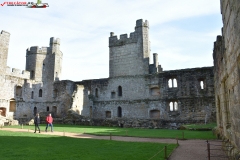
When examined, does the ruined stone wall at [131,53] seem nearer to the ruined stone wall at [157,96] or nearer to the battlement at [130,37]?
the battlement at [130,37]

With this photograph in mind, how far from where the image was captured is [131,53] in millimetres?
27922

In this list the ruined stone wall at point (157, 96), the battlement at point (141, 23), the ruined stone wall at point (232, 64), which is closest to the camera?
the ruined stone wall at point (232, 64)

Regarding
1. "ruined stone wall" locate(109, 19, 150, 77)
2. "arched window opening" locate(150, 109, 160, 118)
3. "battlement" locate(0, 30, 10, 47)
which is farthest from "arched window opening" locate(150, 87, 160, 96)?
"battlement" locate(0, 30, 10, 47)

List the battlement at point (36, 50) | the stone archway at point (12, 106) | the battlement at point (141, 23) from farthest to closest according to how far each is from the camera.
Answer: the battlement at point (36, 50), the stone archway at point (12, 106), the battlement at point (141, 23)

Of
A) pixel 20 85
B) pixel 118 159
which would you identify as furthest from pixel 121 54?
pixel 118 159

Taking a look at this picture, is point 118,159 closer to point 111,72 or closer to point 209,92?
point 209,92

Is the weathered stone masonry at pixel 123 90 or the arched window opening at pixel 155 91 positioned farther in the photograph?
the arched window opening at pixel 155 91

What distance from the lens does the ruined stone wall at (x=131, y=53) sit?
27.1 meters

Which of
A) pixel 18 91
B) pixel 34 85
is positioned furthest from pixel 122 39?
pixel 18 91

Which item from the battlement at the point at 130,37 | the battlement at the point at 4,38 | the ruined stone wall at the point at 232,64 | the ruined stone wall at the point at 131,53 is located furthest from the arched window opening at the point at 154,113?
the battlement at the point at 4,38

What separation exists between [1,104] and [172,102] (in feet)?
66.2

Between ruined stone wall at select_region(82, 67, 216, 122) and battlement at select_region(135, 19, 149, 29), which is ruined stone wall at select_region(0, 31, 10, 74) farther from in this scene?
battlement at select_region(135, 19, 149, 29)

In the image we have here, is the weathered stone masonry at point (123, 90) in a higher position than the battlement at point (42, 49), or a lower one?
lower

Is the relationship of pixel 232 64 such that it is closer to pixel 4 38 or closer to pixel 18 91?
pixel 4 38
